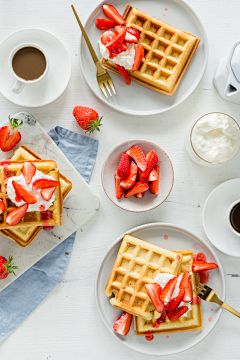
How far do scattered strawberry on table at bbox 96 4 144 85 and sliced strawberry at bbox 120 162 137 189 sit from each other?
598 mm

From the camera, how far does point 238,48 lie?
1.75 meters

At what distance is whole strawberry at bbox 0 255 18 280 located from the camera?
1947 mm

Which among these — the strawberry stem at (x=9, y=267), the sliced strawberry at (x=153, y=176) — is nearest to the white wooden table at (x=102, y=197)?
the sliced strawberry at (x=153, y=176)

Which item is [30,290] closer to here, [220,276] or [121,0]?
[220,276]

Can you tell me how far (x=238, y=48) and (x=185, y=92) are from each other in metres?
0.43

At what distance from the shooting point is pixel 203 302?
80.5 inches

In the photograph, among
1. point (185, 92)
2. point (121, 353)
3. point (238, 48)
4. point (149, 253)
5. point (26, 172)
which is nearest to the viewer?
point (26, 172)

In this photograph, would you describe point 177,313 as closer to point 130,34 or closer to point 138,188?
point 138,188

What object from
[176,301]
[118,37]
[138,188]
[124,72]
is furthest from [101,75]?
[176,301]

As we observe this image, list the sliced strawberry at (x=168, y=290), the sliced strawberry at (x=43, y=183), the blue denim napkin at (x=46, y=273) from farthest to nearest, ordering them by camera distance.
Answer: the blue denim napkin at (x=46, y=273)
the sliced strawberry at (x=168, y=290)
the sliced strawberry at (x=43, y=183)

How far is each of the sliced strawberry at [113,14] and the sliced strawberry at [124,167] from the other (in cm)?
90

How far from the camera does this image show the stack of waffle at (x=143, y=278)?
6.17 feet

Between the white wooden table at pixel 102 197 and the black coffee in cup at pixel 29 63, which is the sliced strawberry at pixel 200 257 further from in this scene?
the black coffee in cup at pixel 29 63

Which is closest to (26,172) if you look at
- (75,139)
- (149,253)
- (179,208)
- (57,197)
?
(57,197)
